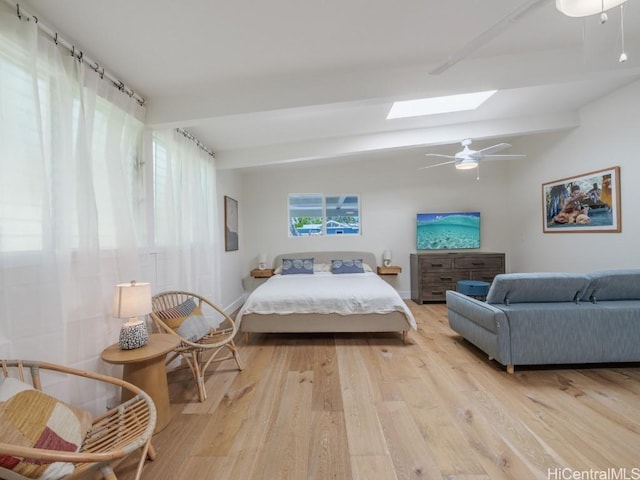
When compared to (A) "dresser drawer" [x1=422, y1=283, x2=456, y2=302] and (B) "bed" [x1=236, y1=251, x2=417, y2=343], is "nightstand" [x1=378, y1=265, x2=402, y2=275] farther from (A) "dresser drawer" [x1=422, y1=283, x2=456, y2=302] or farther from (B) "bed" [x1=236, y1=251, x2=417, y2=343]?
(B) "bed" [x1=236, y1=251, x2=417, y2=343]

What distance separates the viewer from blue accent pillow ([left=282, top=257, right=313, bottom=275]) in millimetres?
4730

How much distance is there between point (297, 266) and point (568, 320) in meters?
3.55

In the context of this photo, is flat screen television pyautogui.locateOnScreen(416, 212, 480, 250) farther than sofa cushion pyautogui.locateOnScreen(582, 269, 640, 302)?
Yes

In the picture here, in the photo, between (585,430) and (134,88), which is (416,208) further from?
(134,88)

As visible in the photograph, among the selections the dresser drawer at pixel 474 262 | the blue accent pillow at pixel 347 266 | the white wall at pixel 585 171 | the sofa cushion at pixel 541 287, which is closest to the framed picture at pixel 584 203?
the white wall at pixel 585 171

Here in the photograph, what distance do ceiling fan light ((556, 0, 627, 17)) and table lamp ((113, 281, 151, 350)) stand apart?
Answer: 280cm

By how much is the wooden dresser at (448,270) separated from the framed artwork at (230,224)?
3.30 meters

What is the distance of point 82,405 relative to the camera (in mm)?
1654

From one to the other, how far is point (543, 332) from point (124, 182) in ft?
11.8

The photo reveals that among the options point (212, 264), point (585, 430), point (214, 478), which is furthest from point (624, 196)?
point (212, 264)

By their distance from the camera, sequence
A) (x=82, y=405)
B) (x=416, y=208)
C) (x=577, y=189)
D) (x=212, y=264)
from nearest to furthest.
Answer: (x=82, y=405) < (x=212, y=264) < (x=577, y=189) < (x=416, y=208)

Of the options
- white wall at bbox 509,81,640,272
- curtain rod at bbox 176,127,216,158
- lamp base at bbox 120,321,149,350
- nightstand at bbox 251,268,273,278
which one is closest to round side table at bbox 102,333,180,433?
lamp base at bbox 120,321,149,350

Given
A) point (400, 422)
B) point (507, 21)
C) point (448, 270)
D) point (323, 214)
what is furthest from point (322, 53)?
point (448, 270)

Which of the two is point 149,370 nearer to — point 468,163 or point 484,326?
point 484,326
